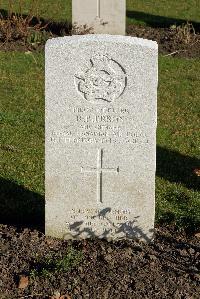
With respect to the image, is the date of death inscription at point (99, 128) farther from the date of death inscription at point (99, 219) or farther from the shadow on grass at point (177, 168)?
the shadow on grass at point (177, 168)

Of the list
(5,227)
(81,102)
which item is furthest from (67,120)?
(5,227)

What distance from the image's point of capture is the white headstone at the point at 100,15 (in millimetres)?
11875

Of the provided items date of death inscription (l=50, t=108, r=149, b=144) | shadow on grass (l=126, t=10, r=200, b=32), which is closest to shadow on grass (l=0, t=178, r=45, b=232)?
date of death inscription (l=50, t=108, r=149, b=144)

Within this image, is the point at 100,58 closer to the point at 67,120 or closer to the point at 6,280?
the point at 67,120

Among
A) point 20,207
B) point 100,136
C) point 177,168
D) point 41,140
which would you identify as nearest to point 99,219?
point 100,136

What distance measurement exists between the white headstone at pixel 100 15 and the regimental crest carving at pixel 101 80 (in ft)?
23.7

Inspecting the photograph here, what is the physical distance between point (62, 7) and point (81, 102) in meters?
11.0

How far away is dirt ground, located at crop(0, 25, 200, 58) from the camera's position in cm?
1142

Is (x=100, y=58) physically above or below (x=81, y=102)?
above

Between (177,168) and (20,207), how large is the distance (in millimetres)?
1846

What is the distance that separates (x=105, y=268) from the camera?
4.82 metres

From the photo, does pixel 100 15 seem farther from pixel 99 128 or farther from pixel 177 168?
pixel 99 128

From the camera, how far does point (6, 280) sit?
469 centimetres

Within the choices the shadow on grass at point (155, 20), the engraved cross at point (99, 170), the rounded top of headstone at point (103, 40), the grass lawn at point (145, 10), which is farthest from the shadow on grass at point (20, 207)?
the shadow on grass at point (155, 20)
